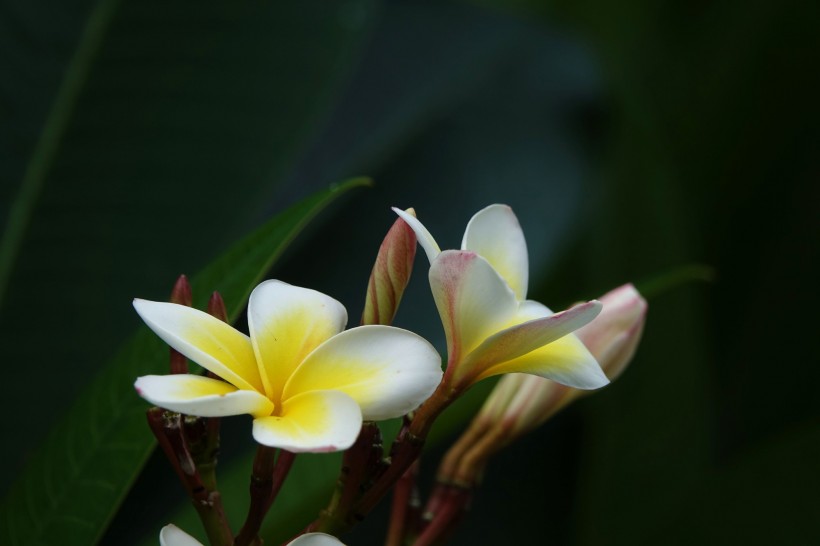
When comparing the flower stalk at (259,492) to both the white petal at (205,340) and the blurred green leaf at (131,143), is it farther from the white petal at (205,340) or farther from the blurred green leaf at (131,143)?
the blurred green leaf at (131,143)

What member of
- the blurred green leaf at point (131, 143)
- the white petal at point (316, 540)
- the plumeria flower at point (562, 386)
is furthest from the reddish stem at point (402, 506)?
the blurred green leaf at point (131, 143)

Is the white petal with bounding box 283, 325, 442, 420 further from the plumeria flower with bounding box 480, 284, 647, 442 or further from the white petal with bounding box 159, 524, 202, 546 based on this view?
the plumeria flower with bounding box 480, 284, 647, 442

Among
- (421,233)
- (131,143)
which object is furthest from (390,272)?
(131,143)

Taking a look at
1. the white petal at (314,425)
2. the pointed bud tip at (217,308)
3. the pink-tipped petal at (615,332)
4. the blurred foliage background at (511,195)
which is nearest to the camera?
the white petal at (314,425)

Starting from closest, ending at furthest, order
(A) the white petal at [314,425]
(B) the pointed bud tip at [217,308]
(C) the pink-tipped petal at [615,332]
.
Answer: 1. (A) the white petal at [314,425]
2. (B) the pointed bud tip at [217,308]
3. (C) the pink-tipped petal at [615,332]

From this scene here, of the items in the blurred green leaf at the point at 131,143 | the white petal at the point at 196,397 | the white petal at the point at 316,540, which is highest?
the blurred green leaf at the point at 131,143

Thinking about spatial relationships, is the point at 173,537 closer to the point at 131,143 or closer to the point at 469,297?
the point at 469,297

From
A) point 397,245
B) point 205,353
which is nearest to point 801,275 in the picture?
point 397,245
